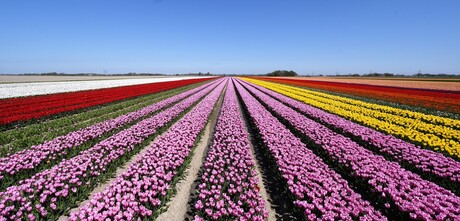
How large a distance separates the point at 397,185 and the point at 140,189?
6098 mm

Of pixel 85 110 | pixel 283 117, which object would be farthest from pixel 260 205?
pixel 85 110

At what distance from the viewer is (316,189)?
5.00 m

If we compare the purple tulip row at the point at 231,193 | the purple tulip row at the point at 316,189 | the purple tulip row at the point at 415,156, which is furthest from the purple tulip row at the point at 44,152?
the purple tulip row at the point at 415,156

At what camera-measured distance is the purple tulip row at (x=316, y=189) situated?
413cm

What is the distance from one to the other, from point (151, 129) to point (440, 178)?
430 inches

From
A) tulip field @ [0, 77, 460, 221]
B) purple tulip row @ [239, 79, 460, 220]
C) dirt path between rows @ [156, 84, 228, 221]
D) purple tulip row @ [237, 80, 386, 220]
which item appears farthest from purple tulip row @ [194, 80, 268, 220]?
purple tulip row @ [239, 79, 460, 220]

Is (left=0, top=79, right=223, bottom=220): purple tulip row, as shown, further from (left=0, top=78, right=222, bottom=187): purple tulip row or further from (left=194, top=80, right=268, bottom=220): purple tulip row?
(left=194, top=80, right=268, bottom=220): purple tulip row

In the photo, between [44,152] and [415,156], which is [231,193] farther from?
[44,152]

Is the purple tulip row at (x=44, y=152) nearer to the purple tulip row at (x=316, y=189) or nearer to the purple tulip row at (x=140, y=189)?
the purple tulip row at (x=140, y=189)

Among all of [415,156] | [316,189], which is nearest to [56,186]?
[316,189]

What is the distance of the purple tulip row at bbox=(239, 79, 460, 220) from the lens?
13.2ft

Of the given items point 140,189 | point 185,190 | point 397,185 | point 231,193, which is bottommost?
point 185,190

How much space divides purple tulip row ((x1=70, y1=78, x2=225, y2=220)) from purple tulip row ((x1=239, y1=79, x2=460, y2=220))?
16.7 feet

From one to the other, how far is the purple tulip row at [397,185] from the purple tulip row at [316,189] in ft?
2.13
